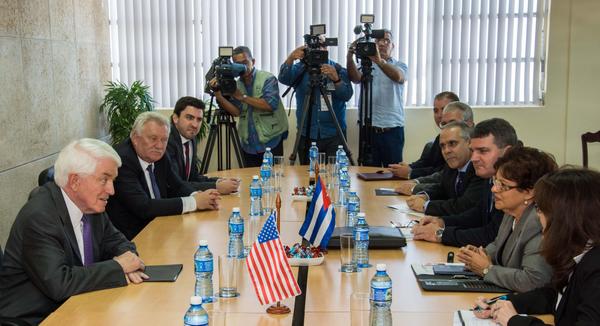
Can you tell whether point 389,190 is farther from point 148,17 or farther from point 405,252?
point 148,17

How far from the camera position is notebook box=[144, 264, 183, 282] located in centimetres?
275

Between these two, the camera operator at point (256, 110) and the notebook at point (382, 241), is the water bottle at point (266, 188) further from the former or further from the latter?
the camera operator at point (256, 110)

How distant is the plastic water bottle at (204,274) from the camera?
2.39 m

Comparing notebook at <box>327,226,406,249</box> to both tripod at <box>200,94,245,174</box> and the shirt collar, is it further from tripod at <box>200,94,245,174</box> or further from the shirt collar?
tripod at <box>200,94,245,174</box>

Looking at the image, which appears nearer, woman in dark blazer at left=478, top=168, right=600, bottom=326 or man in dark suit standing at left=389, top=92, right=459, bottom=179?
woman in dark blazer at left=478, top=168, right=600, bottom=326

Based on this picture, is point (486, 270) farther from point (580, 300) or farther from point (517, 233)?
point (580, 300)

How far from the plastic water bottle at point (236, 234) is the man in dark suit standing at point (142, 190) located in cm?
122

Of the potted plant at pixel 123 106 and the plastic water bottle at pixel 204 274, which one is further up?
the potted plant at pixel 123 106

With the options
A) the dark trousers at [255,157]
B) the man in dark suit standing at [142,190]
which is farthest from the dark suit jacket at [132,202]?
the dark trousers at [255,157]

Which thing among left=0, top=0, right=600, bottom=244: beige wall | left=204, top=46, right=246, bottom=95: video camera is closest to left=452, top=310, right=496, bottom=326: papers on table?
left=0, top=0, right=600, bottom=244: beige wall

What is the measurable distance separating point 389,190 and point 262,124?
7.62 feet

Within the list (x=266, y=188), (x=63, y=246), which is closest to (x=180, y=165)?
(x=266, y=188)

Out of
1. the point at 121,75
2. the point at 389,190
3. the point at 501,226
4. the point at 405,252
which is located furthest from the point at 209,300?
the point at 121,75

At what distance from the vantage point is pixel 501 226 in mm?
3023
